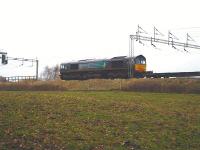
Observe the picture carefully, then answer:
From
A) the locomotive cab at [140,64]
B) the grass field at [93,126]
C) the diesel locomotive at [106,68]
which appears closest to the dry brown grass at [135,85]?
the diesel locomotive at [106,68]

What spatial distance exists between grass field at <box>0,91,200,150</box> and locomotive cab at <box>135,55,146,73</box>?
32433mm

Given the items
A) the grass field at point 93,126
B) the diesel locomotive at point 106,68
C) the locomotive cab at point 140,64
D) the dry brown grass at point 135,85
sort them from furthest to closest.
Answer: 1. the locomotive cab at point 140,64
2. the diesel locomotive at point 106,68
3. the dry brown grass at point 135,85
4. the grass field at point 93,126

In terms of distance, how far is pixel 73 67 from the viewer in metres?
65.6

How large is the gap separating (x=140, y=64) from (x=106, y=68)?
4.96 metres

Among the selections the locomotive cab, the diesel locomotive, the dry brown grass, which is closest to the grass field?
the dry brown grass

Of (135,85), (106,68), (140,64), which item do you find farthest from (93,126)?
(106,68)

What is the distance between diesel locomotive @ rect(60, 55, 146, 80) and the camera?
57344mm

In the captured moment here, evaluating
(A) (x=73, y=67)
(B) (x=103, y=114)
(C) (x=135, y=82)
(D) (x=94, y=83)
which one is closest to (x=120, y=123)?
(B) (x=103, y=114)

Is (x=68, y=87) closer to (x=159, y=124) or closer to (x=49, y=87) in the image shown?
(x=49, y=87)

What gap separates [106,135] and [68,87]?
36825mm

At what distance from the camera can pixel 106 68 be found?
2360 inches

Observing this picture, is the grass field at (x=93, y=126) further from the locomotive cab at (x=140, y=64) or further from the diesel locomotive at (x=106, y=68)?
the locomotive cab at (x=140, y=64)

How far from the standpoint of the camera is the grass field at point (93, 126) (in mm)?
16891

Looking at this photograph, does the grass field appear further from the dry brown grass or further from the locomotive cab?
the locomotive cab
